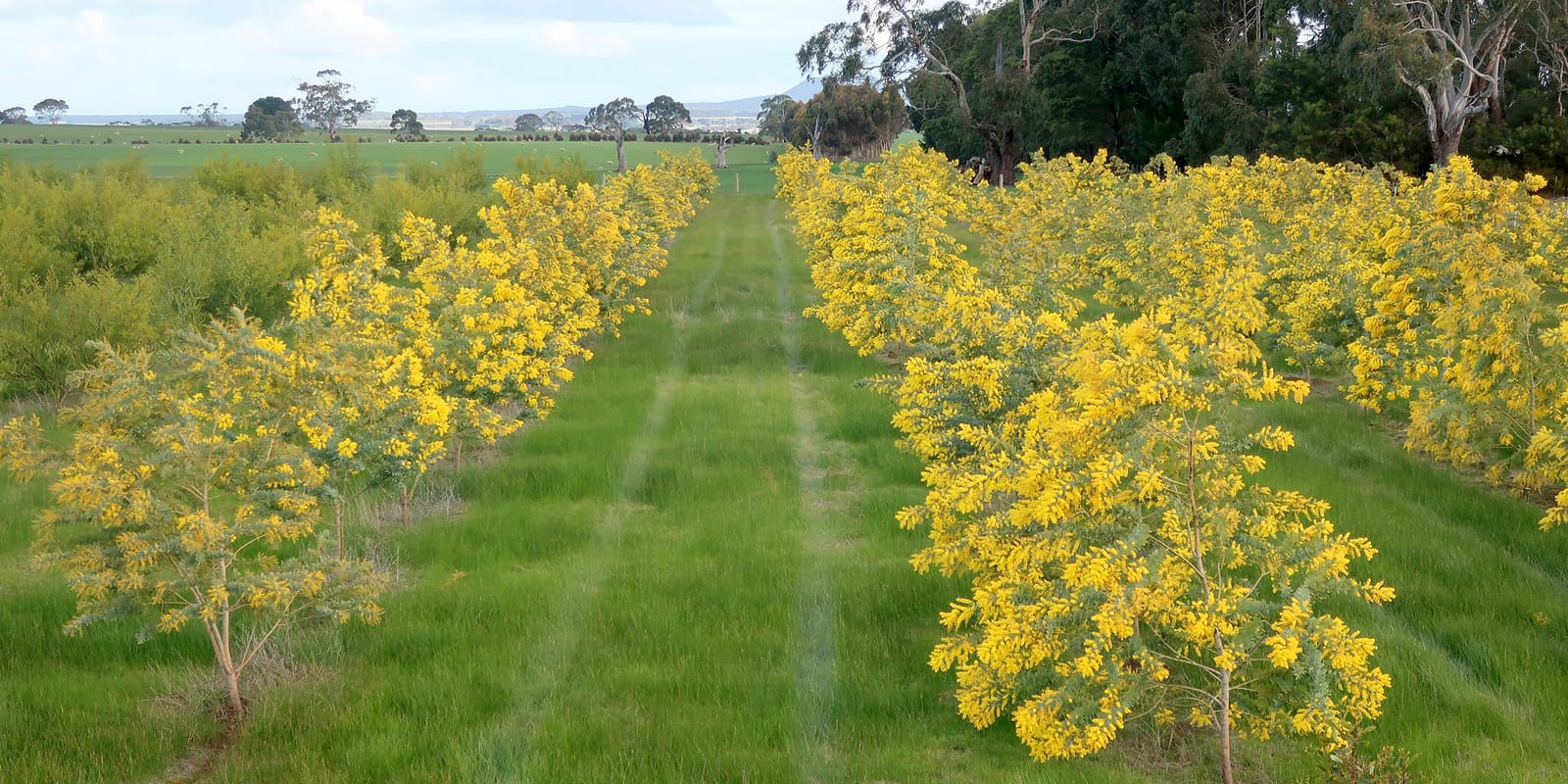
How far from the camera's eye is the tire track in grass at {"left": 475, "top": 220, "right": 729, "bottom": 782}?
7047 millimetres

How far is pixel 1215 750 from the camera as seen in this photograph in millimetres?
7027

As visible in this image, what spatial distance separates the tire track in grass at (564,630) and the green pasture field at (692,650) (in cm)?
3

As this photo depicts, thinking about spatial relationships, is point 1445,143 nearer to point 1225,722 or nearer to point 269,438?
point 1225,722

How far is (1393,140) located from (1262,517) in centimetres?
4252

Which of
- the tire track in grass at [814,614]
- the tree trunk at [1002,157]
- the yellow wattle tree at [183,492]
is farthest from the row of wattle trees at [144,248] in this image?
the tree trunk at [1002,157]

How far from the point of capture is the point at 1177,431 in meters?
6.04

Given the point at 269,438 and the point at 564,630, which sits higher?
the point at 269,438

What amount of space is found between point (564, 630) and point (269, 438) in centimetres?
254

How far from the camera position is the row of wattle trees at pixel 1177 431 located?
6.03 metres

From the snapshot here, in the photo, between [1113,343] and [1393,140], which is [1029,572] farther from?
[1393,140]

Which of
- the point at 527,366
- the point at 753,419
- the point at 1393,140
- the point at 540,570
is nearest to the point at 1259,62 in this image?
the point at 1393,140

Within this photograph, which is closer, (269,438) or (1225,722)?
(1225,722)

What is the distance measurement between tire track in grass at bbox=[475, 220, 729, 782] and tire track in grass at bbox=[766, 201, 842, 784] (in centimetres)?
166

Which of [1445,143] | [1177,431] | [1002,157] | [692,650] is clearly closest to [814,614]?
[692,650]
